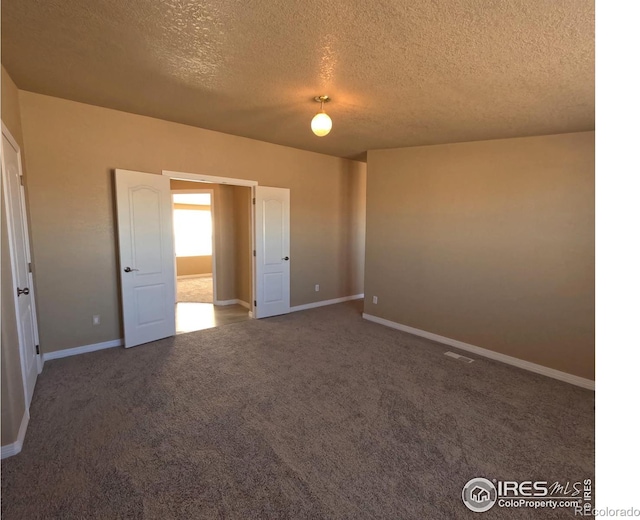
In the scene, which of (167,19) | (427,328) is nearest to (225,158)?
(167,19)

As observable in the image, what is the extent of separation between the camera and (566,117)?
3061 millimetres

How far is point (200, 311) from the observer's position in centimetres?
579

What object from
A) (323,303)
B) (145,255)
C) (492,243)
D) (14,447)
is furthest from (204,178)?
(492,243)

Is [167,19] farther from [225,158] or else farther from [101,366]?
[101,366]

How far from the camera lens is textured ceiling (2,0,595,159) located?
180 cm

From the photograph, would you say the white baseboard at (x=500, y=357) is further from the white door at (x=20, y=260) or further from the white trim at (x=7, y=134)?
the white trim at (x=7, y=134)

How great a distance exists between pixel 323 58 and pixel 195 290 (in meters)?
6.36

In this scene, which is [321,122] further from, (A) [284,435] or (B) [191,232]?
(B) [191,232]

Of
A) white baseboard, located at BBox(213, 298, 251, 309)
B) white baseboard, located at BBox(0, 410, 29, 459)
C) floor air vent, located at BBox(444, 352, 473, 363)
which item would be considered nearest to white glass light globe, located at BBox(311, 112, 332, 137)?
floor air vent, located at BBox(444, 352, 473, 363)

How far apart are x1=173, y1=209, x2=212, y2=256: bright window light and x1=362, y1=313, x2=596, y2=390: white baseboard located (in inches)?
242

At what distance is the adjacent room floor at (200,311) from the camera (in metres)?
A: 4.98

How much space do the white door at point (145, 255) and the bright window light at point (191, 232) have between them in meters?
5.16

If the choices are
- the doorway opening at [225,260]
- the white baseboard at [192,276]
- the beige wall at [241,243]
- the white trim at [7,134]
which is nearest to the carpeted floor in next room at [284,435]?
the doorway opening at [225,260]

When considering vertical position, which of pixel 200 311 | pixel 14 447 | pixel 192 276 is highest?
pixel 192 276
